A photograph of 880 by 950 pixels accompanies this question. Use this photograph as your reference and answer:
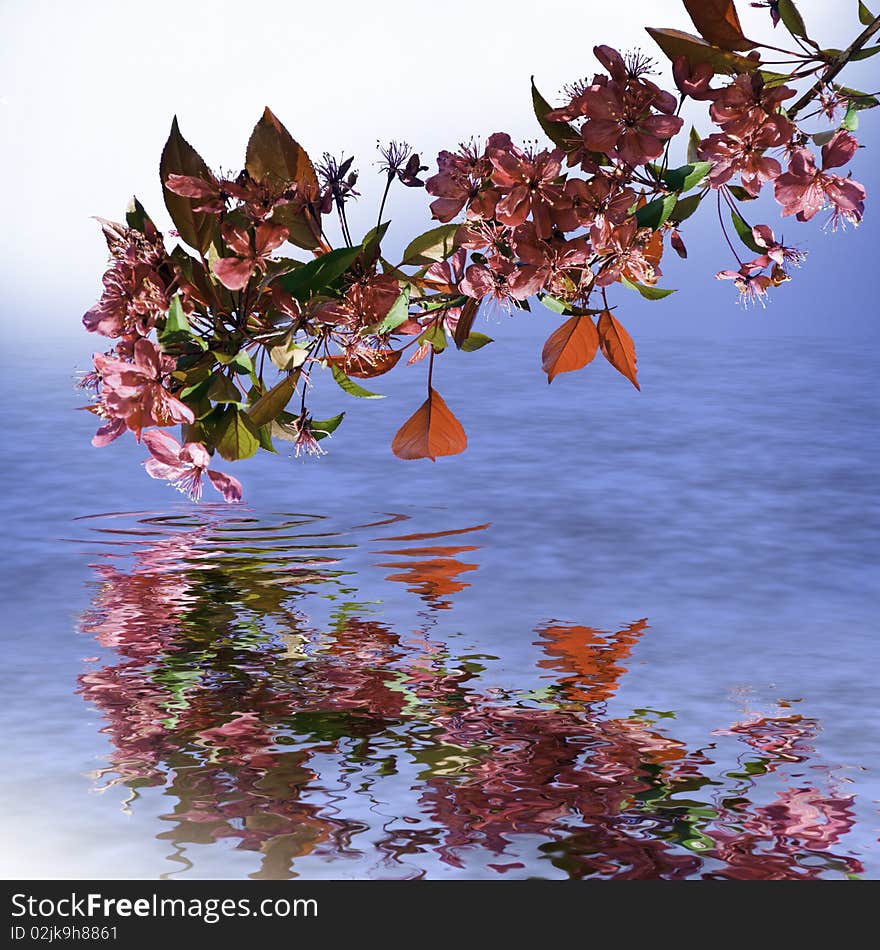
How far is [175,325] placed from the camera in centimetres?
81

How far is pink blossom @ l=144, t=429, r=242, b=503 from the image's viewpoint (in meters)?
0.86

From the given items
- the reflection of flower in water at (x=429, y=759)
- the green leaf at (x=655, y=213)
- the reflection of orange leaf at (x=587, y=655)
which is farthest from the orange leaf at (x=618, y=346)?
the reflection of orange leaf at (x=587, y=655)

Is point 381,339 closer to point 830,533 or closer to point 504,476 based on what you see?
point 830,533

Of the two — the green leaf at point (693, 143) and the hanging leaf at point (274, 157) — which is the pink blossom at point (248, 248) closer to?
the hanging leaf at point (274, 157)

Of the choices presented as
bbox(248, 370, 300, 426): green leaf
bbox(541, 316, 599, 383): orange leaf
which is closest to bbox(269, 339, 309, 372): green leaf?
bbox(248, 370, 300, 426): green leaf

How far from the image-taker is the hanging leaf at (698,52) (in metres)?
0.87

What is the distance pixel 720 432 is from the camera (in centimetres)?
626

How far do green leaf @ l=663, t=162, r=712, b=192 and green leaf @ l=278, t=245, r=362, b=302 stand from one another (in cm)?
22

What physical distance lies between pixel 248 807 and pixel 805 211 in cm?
95

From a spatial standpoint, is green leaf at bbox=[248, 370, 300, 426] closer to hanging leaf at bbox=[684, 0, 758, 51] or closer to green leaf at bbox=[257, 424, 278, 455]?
green leaf at bbox=[257, 424, 278, 455]

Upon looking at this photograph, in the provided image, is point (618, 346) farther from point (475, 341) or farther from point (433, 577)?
point (433, 577)

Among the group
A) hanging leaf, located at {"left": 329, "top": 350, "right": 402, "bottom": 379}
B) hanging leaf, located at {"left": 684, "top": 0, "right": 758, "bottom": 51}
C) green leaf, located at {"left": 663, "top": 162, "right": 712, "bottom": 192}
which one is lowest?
hanging leaf, located at {"left": 329, "top": 350, "right": 402, "bottom": 379}

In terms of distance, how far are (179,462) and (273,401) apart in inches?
3.2

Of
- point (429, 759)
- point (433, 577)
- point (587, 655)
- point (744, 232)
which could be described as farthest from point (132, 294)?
point (433, 577)
